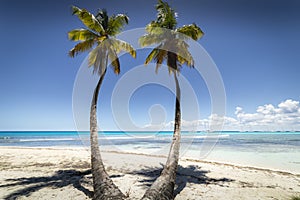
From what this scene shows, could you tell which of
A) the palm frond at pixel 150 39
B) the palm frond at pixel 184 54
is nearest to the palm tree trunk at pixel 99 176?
the palm frond at pixel 150 39

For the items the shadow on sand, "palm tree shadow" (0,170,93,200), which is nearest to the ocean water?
the shadow on sand

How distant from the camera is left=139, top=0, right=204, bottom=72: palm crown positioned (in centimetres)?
877

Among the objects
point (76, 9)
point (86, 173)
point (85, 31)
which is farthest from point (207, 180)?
point (76, 9)

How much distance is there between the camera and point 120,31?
9516mm

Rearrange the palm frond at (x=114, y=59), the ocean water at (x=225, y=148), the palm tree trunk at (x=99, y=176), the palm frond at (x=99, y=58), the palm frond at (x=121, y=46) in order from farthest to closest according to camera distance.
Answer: the ocean water at (x=225, y=148)
the palm frond at (x=114, y=59)
the palm frond at (x=121, y=46)
the palm frond at (x=99, y=58)
the palm tree trunk at (x=99, y=176)

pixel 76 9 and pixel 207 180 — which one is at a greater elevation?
pixel 76 9

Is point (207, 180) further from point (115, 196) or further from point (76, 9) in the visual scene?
point (76, 9)

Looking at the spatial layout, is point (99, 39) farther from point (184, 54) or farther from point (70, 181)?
point (70, 181)

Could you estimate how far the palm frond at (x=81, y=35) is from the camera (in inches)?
341

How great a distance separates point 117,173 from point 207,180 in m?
4.95

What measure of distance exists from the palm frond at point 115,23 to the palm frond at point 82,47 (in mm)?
1048

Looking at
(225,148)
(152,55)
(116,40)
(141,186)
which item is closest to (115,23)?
(116,40)

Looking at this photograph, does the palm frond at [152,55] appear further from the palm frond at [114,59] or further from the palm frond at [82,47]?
the palm frond at [82,47]

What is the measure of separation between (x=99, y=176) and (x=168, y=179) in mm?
2477
